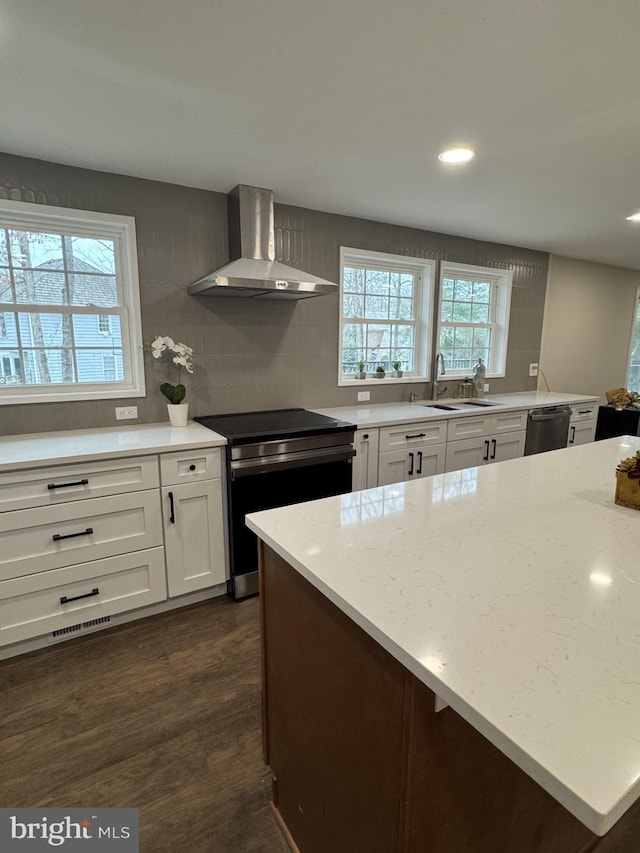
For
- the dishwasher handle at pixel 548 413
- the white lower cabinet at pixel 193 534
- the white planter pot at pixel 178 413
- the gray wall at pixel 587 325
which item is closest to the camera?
the white lower cabinet at pixel 193 534

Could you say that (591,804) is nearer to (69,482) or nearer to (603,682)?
(603,682)

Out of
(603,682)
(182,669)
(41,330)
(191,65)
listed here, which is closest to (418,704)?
(603,682)

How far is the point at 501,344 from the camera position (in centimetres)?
451

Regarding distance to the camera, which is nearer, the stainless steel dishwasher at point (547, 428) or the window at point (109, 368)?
the window at point (109, 368)

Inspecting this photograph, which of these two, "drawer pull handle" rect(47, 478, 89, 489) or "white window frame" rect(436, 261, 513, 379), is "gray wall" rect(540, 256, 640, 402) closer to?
"white window frame" rect(436, 261, 513, 379)

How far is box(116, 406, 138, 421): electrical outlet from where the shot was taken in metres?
2.70

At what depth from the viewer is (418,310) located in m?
3.96

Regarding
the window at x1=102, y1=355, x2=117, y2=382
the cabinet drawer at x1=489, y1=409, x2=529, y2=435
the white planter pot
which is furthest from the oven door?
the cabinet drawer at x1=489, y1=409, x2=529, y2=435

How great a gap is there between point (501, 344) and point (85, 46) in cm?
404

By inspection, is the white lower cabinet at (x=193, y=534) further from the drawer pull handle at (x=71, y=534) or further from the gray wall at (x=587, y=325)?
the gray wall at (x=587, y=325)

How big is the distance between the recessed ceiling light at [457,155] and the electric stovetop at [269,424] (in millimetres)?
1524

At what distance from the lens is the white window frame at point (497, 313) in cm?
418
